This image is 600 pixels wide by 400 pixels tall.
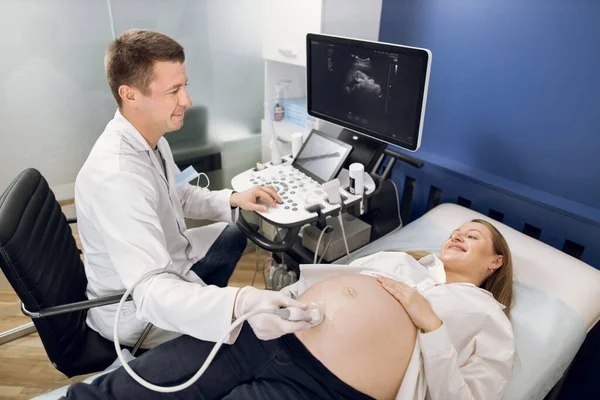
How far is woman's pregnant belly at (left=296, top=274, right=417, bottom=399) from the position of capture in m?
1.02

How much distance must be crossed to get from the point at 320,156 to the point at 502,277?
31.4 inches

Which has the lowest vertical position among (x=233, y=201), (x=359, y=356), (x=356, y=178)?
(x=359, y=356)

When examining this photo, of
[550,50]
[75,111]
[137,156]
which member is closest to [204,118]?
[75,111]

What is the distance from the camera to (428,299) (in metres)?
1.23

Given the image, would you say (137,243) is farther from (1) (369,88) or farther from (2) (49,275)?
(1) (369,88)

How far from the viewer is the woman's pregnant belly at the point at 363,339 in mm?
1016

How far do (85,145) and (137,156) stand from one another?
1.17 m

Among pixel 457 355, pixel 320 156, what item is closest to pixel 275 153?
pixel 320 156

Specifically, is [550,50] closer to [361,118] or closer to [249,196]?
[361,118]

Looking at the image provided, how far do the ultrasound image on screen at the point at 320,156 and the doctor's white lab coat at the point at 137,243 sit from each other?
56cm

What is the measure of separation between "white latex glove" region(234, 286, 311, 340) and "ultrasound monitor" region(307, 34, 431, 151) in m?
0.79

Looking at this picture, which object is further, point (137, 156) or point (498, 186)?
point (498, 186)

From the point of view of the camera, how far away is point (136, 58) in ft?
3.71

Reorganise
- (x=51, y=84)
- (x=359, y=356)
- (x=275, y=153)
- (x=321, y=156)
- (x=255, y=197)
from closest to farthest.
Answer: (x=359, y=356)
(x=255, y=197)
(x=321, y=156)
(x=275, y=153)
(x=51, y=84)
